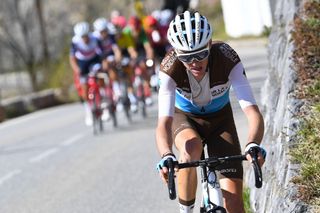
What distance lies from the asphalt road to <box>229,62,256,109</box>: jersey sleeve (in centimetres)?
342

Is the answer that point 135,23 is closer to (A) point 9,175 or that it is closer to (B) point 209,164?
(A) point 9,175

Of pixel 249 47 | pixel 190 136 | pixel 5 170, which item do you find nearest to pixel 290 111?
pixel 190 136

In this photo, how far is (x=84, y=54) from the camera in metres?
16.5

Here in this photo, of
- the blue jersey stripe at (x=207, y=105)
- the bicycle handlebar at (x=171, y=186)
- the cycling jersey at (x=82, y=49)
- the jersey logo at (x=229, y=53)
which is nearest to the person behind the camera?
the bicycle handlebar at (x=171, y=186)

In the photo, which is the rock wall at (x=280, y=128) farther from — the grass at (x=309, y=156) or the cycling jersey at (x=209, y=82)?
the cycling jersey at (x=209, y=82)

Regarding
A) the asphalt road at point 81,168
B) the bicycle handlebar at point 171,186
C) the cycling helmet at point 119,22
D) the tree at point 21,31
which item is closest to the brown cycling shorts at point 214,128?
the bicycle handlebar at point 171,186

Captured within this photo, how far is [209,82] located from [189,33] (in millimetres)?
555

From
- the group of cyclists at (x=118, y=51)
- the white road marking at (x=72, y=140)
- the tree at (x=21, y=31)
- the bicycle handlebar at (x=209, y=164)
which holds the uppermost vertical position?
the bicycle handlebar at (x=209, y=164)

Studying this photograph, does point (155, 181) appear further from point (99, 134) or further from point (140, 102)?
point (140, 102)

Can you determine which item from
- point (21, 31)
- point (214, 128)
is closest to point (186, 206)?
point (214, 128)

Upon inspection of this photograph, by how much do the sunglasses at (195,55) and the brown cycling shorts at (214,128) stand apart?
2.36ft

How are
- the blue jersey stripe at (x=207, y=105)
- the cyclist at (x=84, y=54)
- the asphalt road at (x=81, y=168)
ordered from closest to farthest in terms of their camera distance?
the blue jersey stripe at (x=207, y=105) < the asphalt road at (x=81, y=168) < the cyclist at (x=84, y=54)

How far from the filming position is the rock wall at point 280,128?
6.06 meters

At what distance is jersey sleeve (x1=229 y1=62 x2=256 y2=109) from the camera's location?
585cm
